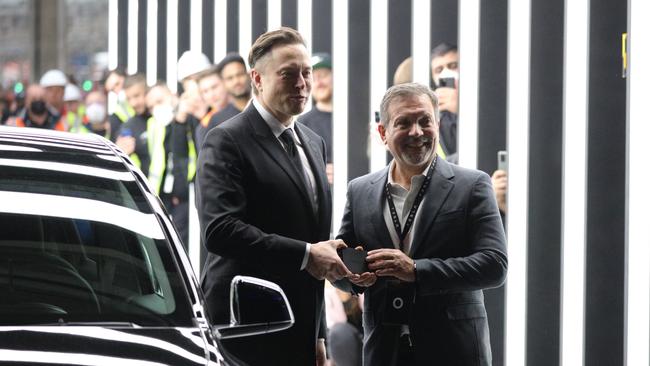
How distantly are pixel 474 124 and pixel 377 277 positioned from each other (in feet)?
6.97

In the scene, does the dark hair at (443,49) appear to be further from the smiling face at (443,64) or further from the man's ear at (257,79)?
the man's ear at (257,79)

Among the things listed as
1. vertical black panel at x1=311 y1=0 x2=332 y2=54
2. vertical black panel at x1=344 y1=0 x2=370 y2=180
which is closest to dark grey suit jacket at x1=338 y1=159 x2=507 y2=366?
vertical black panel at x1=344 y1=0 x2=370 y2=180

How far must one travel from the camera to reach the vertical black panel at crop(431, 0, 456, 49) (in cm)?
483

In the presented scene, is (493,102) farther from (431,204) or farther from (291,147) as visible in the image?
(431,204)

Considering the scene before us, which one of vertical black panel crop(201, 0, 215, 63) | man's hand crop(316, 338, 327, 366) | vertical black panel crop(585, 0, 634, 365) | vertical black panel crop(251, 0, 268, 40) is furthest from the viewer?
vertical black panel crop(201, 0, 215, 63)

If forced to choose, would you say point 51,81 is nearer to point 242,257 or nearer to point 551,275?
point 551,275

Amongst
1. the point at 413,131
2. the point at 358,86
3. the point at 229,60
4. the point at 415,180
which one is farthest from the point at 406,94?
the point at 229,60

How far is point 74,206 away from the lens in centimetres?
242

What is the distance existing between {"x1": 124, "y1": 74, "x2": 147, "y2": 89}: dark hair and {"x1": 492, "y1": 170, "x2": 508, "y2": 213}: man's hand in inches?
101

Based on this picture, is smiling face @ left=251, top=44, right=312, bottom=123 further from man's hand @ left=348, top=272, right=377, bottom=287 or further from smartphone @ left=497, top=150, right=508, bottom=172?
smartphone @ left=497, top=150, right=508, bottom=172

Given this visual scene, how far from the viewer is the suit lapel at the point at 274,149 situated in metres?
2.89

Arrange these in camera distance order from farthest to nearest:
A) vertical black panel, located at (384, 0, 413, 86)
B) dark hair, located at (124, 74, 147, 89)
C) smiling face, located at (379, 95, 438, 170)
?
dark hair, located at (124, 74, 147, 89) < vertical black panel, located at (384, 0, 413, 86) < smiling face, located at (379, 95, 438, 170)

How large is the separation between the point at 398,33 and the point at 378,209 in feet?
7.70

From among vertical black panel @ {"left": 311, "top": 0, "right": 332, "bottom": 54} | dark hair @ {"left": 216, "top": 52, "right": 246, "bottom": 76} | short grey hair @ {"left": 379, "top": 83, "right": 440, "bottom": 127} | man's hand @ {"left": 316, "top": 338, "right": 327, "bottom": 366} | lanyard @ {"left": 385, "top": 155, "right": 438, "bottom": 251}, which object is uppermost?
vertical black panel @ {"left": 311, "top": 0, "right": 332, "bottom": 54}
